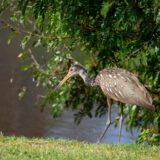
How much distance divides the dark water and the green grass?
3.40 meters

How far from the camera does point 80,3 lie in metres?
7.20

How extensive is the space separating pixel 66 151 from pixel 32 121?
6479 mm

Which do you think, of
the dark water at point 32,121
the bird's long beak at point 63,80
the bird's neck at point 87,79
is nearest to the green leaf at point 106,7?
the bird's neck at point 87,79

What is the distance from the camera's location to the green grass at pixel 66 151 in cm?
609

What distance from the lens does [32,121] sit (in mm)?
12867

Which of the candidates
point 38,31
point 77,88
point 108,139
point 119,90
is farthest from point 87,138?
point 119,90

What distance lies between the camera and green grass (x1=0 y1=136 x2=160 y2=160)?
20.0ft

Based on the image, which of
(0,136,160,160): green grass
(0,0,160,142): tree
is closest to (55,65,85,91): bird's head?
(0,0,160,142): tree

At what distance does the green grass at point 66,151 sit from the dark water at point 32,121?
11.2ft

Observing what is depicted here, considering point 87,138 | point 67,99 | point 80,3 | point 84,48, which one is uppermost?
point 80,3

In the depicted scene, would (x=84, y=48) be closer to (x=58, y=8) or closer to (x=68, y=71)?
(x=68, y=71)

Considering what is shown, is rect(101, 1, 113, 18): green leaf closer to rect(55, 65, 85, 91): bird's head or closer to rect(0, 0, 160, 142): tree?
rect(0, 0, 160, 142): tree

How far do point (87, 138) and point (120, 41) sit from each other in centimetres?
435

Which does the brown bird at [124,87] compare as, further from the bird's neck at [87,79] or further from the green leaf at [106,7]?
the green leaf at [106,7]
